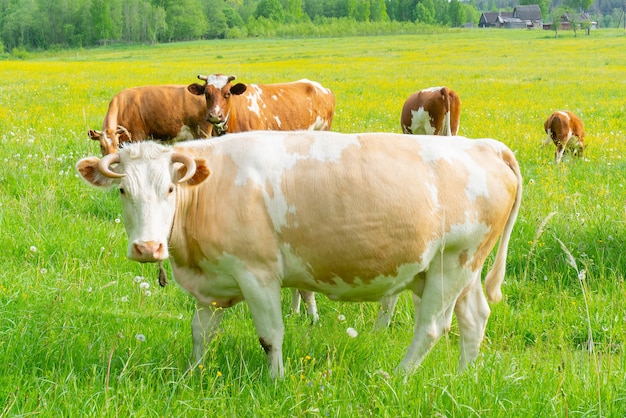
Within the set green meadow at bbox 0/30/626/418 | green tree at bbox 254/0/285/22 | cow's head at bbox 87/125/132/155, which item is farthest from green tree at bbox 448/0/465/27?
cow's head at bbox 87/125/132/155

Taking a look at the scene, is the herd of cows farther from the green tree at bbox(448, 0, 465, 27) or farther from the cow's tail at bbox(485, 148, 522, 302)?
the green tree at bbox(448, 0, 465, 27)

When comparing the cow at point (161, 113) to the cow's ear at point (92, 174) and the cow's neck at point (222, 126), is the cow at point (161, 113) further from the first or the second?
the cow's ear at point (92, 174)

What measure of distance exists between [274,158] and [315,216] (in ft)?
1.68

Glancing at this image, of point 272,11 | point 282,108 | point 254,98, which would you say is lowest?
point 282,108

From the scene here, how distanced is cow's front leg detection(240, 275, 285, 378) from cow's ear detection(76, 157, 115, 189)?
1.13 m

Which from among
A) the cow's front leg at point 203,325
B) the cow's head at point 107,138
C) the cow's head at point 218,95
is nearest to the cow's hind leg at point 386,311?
the cow's front leg at point 203,325

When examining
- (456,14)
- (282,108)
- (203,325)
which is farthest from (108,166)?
(456,14)

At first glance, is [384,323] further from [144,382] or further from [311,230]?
[144,382]

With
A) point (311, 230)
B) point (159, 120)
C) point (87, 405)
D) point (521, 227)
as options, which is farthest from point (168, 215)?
point (159, 120)

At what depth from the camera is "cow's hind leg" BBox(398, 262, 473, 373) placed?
4738 millimetres

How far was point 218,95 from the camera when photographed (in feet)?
36.1

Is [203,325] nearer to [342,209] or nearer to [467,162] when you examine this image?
[342,209]

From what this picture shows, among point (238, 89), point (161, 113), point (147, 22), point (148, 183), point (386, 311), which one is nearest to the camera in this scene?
point (148, 183)

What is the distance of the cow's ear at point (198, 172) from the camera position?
4.41 m
